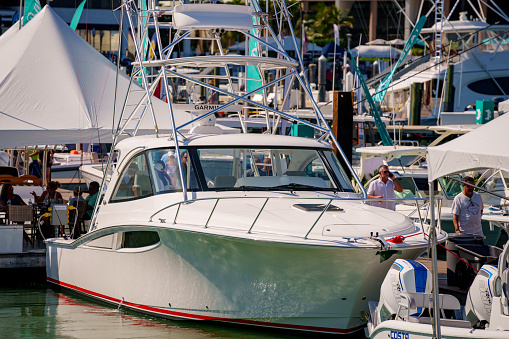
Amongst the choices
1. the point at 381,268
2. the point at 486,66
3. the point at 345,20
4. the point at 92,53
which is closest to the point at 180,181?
the point at 381,268

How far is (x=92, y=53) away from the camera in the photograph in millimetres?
15102

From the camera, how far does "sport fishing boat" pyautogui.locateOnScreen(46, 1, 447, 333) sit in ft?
26.4

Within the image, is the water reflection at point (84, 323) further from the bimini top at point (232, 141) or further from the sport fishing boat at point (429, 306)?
the bimini top at point (232, 141)

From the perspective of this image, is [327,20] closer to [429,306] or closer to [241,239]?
[241,239]

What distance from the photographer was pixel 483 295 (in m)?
7.06

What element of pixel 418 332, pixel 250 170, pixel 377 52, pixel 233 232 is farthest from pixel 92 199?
pixel 377 52

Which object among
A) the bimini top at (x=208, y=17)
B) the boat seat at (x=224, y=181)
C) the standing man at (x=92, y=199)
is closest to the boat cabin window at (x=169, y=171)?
the boat seat at (x=224, y=181)

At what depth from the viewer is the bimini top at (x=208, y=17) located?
34.2 ft

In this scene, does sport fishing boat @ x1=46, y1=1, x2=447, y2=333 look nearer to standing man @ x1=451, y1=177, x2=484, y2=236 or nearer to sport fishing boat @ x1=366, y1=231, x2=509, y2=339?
sport fishing boat @ x1=366, y1=231, x2=509, y2=339

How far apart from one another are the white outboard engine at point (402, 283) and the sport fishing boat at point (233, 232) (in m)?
0.43

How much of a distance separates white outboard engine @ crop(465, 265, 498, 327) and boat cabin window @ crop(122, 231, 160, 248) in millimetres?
3601

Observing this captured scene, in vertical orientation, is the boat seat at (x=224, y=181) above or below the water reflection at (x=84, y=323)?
above

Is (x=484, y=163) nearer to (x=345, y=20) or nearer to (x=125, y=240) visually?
(x=125, y=240)

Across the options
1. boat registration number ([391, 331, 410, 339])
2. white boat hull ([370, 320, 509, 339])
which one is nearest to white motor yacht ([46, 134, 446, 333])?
white boat hull ([370, 320, 509, 339])
